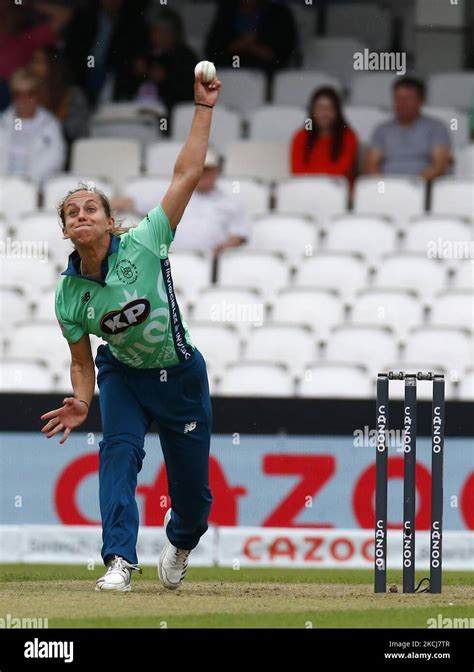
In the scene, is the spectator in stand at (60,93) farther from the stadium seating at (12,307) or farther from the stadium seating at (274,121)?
the stadium seating at (12,307)

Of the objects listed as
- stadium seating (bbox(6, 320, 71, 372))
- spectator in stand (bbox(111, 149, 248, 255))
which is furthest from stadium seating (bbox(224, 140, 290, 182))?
stadium seating (bbox(6, 320, 71, 372))

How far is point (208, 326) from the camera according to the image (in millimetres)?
11938

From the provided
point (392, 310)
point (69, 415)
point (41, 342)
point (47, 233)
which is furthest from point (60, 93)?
point (69, 415)

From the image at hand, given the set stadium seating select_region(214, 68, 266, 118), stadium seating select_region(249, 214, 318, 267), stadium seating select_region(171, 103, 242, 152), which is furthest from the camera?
stadium seating select_region(214, 68, 266, 118)

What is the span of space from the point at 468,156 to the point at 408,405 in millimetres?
7238

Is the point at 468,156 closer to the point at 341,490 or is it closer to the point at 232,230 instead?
the point at 232,230

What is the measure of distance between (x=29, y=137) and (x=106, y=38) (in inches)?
53.8

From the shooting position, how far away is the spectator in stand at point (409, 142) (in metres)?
13.5

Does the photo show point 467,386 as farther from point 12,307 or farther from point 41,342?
point 12,307

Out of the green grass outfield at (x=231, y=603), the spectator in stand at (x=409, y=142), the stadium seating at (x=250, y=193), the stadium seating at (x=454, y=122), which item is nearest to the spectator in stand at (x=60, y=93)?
the stadium seating at (x=250, y=193)

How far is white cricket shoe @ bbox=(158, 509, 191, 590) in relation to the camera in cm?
741

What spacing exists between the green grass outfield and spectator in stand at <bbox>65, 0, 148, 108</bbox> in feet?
24.6

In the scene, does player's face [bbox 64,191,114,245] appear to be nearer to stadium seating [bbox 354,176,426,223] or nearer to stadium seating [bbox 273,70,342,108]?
stadium seating [bbox 354,176,426,223]
